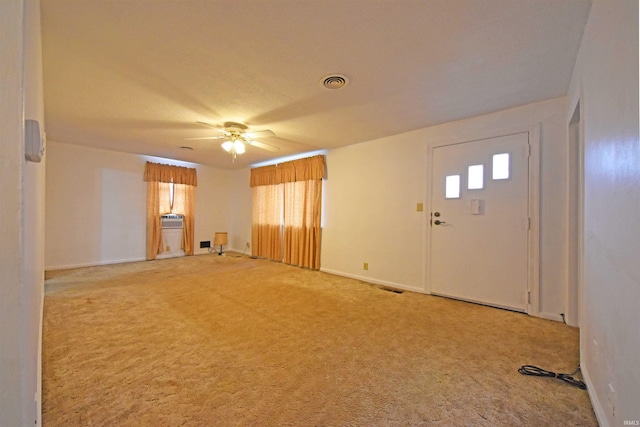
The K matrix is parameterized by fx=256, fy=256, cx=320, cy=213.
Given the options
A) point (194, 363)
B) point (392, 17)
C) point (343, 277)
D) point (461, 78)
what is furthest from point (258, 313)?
point (461, 78)

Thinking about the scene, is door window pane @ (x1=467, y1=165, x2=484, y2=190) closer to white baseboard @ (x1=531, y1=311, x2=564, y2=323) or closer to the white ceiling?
the white ceiling

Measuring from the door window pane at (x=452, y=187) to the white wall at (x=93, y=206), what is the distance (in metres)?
5.56

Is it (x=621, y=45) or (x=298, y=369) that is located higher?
(x=621, y=45)

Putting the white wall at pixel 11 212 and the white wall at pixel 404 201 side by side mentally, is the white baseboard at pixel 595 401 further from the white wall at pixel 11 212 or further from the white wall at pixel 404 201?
the white wall at pixel 11 212

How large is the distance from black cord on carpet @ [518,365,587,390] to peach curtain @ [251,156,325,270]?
10.7 ft

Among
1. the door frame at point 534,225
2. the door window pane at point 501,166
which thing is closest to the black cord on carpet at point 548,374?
the door frame at point 534,225

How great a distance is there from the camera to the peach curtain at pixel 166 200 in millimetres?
5340

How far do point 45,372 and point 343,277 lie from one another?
337 centimetres

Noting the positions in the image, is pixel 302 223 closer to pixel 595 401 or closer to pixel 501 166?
pixel 501 166

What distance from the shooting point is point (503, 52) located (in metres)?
1.87

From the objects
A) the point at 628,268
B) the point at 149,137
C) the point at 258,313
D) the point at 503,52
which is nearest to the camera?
the point at 628,268

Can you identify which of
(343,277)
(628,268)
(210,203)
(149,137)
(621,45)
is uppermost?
(149,137)

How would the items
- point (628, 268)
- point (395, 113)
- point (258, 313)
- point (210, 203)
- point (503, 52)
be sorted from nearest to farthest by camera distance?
point (628, 268) → point (503, 52) → point (258, 313) → point (395, 113) → point (210, 203)

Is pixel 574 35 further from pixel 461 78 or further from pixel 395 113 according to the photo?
pixel 395 113
